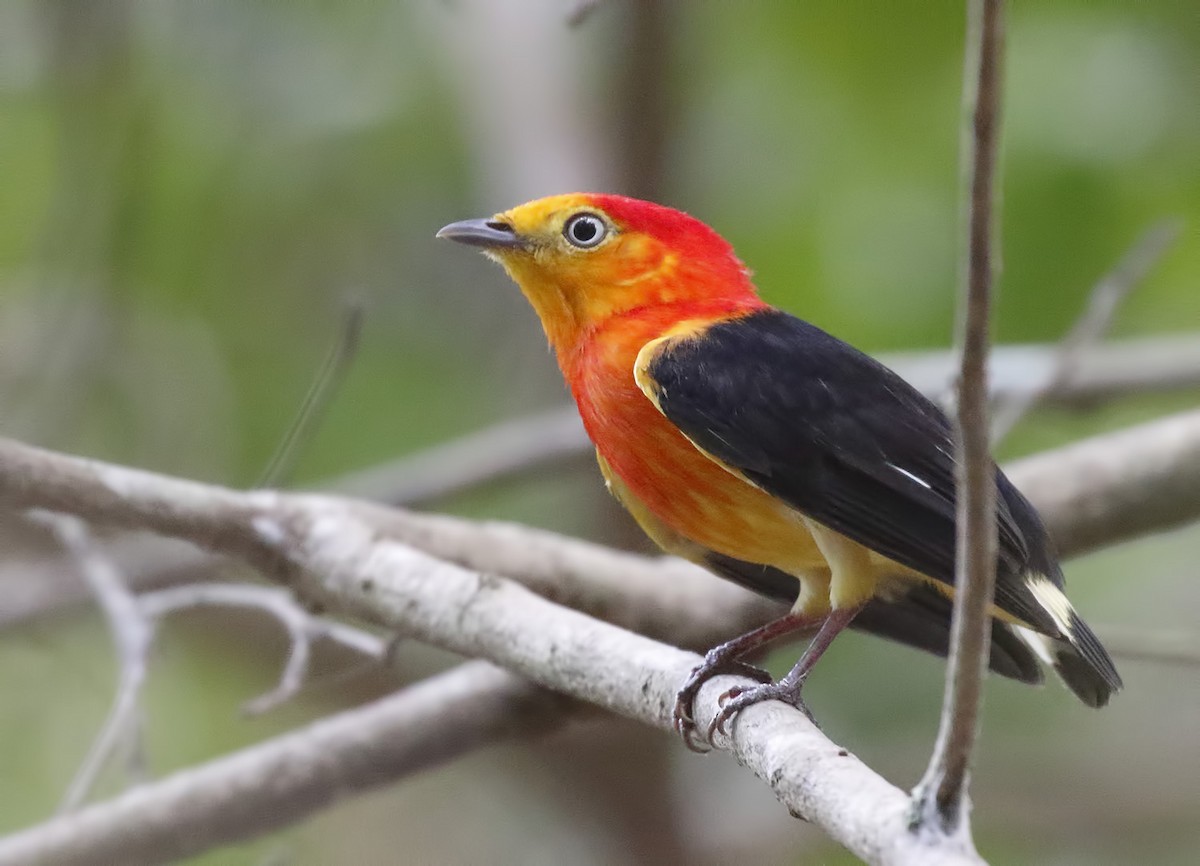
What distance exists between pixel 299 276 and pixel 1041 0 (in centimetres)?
361

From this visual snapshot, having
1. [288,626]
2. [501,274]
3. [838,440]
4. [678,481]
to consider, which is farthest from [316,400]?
[501,274]

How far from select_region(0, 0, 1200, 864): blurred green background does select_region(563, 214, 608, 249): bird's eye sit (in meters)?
1.85

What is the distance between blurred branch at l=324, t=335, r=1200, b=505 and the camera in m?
4.72

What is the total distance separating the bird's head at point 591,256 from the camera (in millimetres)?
3377

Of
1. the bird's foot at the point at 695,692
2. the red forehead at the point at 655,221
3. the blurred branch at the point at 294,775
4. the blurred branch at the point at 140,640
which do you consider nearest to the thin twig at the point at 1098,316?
the red forehead at the point at 655,221

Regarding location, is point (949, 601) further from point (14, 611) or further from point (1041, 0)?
point (14, 611)

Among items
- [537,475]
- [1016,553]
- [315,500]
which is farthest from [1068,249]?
[315,500]

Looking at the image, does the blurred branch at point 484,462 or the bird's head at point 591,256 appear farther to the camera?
Answer: the blurred branch at point 484,462

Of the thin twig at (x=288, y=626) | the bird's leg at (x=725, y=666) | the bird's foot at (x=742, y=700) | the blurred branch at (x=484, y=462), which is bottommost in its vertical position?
the blurred branch at (x=484, y=462)

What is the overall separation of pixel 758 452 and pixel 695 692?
492mm

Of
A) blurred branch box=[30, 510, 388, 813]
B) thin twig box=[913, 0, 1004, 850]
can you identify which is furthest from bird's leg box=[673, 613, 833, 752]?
thin twig box=[913, 0, 1004, 850]

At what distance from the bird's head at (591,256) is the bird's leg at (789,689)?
871 millimetres

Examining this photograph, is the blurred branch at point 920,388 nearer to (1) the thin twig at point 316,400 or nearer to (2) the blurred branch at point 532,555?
(2) the blurred branch at point 532,555

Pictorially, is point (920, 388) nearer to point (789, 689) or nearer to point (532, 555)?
point (532, 555)
